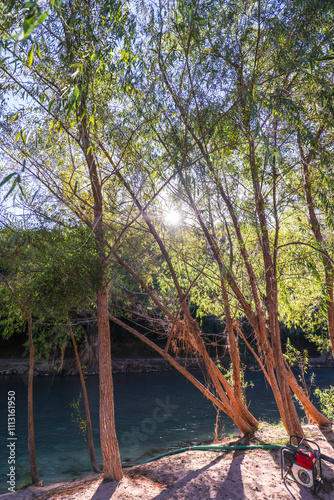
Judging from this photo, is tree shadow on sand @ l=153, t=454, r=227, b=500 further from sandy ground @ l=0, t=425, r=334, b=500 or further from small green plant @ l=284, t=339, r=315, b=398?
small green plant @ l=284, t=339, r=315, b=398

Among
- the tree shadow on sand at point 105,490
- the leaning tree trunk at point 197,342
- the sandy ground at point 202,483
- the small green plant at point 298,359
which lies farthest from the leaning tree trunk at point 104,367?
the small green plant at point 298,359

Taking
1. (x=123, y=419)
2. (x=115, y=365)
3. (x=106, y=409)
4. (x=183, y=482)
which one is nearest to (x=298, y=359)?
(x=183, y=482)

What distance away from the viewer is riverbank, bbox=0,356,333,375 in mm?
17611

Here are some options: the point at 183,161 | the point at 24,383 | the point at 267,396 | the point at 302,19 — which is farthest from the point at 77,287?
the point at 24,383

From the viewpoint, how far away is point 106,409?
468cm

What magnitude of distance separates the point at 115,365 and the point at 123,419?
911 centimetres

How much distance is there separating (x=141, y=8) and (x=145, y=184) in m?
2.30

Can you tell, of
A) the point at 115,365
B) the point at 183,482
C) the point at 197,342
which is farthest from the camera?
the point at 115,365

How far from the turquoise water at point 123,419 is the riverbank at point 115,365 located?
0.77 m

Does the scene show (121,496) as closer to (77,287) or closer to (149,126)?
(77,287)

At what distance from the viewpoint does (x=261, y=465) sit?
4.77 metres

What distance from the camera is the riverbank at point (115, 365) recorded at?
57.8ft

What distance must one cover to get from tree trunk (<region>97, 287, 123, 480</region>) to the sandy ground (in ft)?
0.60

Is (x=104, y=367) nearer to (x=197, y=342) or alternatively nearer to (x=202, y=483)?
(x=197, y=342)
